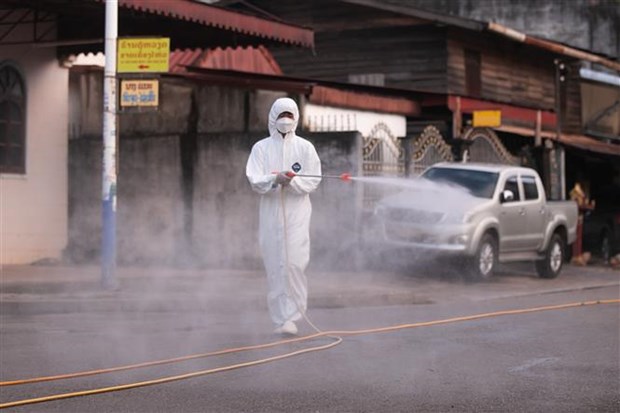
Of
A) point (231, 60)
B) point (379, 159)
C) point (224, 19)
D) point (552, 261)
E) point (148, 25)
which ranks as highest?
point (231, 60)

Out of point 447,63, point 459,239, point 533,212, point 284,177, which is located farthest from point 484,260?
point 447,63

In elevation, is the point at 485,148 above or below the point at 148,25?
below

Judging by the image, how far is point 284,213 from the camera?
35.1ft

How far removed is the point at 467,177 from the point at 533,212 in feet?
4.93

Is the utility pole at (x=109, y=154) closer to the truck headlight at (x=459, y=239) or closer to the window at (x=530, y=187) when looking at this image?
the truck headlight at (x=459, y=239)

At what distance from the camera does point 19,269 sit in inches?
675

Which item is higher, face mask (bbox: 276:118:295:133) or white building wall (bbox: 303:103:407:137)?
white building wall (bbox: 303:103:407:137)

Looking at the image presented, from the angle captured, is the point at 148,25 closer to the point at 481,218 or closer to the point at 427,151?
the point at 427,151

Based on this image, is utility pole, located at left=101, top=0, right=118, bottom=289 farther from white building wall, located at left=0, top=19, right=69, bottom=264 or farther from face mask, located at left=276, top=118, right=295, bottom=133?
face mask, located at left=276, top=118, right=295, bottom=133

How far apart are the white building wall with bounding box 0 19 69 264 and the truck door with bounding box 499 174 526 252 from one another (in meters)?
7.24

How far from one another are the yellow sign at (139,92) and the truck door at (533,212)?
290 inches

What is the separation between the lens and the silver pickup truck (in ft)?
56.0

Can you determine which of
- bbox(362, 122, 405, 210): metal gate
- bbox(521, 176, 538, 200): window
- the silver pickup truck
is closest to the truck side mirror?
the silver pickup truck

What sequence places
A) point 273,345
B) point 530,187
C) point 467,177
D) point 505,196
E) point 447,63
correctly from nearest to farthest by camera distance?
point 273,345
point 505,196
point 467,177
point 530,187
point 447,63
